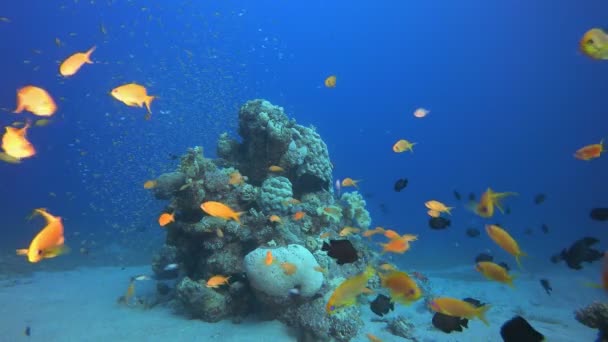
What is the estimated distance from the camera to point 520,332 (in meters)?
3.01

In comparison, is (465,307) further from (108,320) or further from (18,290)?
(18,290)

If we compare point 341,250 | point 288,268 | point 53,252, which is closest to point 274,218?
point 288,268

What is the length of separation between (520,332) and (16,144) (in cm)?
642

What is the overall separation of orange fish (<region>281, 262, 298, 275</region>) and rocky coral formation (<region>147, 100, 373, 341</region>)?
1.8 inches

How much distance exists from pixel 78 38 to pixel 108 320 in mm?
101895

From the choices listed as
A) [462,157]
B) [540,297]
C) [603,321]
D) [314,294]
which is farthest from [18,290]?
[462,157]

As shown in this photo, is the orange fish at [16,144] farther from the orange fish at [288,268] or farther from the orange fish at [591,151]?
the orange fish at [591,151]

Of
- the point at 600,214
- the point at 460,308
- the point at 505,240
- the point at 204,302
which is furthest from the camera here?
the point at 204,302

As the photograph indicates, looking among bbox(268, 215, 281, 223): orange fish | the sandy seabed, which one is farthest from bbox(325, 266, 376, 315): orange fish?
bbox(268, 215, 281, 223): orange fish

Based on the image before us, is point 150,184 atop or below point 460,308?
atop

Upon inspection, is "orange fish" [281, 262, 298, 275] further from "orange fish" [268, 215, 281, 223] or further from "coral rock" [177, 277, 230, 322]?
"coral rock" [177, 277, 230, 322]

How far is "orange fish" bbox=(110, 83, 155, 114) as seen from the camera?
516 cm

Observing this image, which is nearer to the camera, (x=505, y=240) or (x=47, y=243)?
(x=47, y=243)

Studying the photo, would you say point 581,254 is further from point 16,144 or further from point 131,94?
point 16,144
